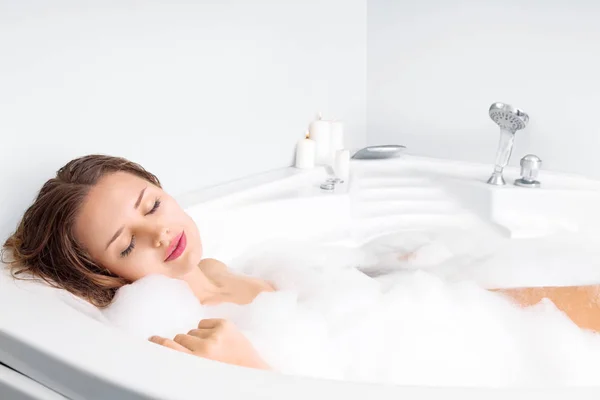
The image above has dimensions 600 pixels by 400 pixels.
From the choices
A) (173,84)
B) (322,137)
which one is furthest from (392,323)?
(322,137)

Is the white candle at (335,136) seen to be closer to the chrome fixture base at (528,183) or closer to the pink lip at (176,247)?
the chrome fixture base at (528,183)

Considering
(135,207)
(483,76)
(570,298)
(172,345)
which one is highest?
(483,76)

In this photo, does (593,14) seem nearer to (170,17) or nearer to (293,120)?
(293,120)

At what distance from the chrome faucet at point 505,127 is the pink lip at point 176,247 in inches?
46.9

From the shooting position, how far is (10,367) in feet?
3.06

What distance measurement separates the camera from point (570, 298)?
158 cm

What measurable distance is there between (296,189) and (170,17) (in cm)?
64

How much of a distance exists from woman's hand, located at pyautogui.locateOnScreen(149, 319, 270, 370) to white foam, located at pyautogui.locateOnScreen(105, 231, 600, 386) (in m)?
0.08

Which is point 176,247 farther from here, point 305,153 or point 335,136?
point 335,136

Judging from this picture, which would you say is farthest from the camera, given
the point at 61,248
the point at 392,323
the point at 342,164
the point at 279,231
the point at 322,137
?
the point at 322,137

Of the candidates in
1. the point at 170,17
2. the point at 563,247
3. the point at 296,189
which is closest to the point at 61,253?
the point at 170,17

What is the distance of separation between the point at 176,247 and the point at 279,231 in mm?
663

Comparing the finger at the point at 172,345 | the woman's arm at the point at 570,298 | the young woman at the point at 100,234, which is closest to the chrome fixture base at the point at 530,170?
the woman's arm at the point at 570,298

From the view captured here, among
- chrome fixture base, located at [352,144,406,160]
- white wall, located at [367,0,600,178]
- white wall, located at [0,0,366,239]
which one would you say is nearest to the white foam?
white wall, located at [0,0,366,239]
